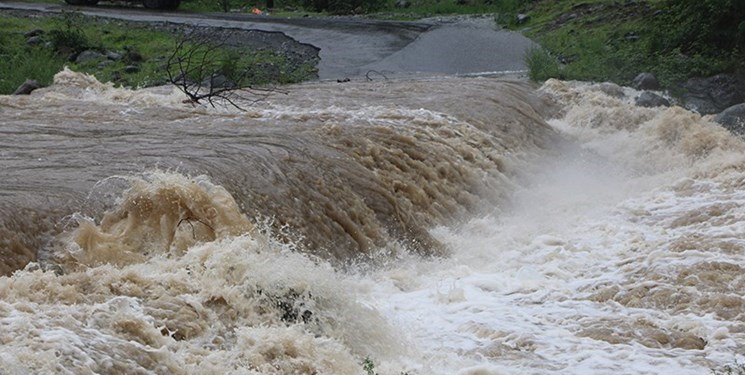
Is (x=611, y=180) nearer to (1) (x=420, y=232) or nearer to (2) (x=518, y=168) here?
(2) (x=518, y=168)

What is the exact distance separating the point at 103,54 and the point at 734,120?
13.0 m

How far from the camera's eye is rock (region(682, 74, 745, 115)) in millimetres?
18703

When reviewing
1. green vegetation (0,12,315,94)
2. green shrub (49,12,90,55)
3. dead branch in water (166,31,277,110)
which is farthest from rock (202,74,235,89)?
green shrub (49,12,90,55)

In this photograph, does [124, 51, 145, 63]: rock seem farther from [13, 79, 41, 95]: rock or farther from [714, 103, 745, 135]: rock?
[714, 103, 745, 135]: rock

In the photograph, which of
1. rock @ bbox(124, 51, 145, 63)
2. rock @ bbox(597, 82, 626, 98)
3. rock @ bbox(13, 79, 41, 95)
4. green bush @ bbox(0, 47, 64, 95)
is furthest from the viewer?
rock @ bbox(124, 51, 145, 63)

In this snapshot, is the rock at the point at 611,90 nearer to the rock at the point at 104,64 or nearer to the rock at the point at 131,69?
the rock at the point at 131,69

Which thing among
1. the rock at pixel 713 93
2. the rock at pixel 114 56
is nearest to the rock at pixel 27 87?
the rock at pixel 114 56

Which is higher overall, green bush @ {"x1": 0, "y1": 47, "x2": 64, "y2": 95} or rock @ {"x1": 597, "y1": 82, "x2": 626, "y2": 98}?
rock @ {"x1": 597, "y1": 82, "x2": 626, "y2": 98}

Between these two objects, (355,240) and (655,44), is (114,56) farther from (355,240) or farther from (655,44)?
(355,240)

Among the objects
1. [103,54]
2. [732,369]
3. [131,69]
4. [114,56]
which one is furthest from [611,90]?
[732,369]

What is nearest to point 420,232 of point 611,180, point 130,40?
point 611,180

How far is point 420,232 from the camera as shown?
11.1 m

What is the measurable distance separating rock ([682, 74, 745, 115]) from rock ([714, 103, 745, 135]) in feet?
6.58

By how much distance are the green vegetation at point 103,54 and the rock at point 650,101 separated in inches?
251
